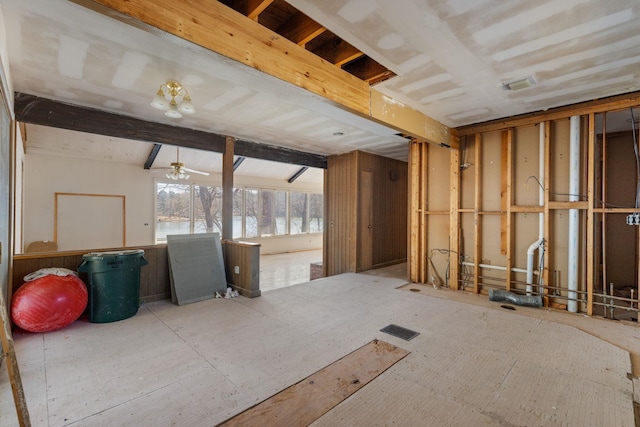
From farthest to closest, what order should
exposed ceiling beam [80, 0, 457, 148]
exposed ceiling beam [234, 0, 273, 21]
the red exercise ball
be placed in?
the red exercise ball
exposed ceiling beam [234, 0, 273, 21]
exposed ceiling beam [80, 0, 457, 148]

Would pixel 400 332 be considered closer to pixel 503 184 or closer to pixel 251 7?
pixel 503 184

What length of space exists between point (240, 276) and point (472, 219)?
383 centimetres

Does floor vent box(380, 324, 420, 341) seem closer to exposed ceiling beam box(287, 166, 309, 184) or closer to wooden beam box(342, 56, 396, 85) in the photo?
wooden beam box(342, 56, 396, 85)

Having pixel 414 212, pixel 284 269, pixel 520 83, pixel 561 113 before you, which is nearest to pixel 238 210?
pixel 284 269

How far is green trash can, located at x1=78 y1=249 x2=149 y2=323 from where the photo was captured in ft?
10.4

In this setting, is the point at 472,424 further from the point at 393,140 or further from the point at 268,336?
the point at 393,140

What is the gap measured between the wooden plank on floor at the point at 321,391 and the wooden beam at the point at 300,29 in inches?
103

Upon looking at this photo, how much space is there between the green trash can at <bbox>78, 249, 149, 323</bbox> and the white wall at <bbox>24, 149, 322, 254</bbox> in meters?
4.82

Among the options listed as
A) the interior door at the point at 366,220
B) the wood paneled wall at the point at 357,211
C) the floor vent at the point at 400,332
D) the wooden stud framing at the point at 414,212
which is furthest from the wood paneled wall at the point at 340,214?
the floor vent at the point at 400,332

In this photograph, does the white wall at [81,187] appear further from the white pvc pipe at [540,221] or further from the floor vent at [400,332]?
the white pvc pipe at [540,221]

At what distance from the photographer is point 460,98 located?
3457 mm

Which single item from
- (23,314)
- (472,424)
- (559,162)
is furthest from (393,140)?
(23,314)

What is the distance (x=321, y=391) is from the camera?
6.64 ft

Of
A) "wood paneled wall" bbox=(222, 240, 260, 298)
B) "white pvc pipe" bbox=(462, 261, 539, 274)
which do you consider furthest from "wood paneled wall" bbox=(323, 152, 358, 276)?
"wood paneled wall" bbox=(222, 240, 260, 298)
